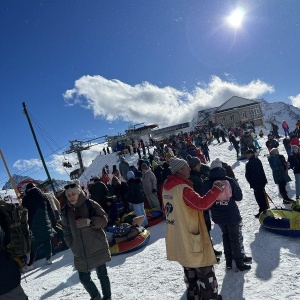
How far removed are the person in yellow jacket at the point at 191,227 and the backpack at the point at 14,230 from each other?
5.71 feet

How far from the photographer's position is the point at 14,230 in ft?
9.91

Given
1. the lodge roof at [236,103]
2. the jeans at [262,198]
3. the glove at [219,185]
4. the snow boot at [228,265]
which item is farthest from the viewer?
the lodge roof at [236,103]

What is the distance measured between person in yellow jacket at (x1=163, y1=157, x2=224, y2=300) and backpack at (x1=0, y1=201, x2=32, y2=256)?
5.71 feet

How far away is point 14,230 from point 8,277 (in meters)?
0.47

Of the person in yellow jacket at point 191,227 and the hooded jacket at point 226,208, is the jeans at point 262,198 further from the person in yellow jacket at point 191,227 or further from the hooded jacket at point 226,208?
the person in yellow jacket at point 191,227

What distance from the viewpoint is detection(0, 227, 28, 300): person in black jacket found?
291 centimetres

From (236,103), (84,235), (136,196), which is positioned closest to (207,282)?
(84,235)

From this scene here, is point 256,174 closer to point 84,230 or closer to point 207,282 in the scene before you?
point 207,282

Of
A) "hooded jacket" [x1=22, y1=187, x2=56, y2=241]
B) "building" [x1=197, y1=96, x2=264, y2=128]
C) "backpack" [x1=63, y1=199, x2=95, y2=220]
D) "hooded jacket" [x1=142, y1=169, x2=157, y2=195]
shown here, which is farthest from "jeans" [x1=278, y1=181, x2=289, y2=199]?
"building" [x1=197, y1=96, x2=264, y2=128]

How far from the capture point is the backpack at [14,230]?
2.98 metres

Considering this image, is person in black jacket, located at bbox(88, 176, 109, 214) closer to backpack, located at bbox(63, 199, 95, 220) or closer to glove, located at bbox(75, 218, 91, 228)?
backpack, located at bbox(63, 199, 95, 220)

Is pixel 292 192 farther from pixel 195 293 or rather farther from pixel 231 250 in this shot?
pixel 195 293

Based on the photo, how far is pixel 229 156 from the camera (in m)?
21.9

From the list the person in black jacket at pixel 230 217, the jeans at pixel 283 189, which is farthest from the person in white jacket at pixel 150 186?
the person in black jacket at pixel 230 217
